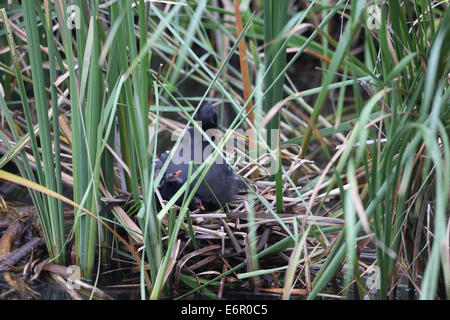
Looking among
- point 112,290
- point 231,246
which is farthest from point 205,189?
point 112,290

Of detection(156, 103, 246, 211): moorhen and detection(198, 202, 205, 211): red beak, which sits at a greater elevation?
detection(156, 103, 246, 211): moorhen

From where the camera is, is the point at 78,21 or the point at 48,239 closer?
the point at 78,21

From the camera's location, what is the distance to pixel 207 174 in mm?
2480

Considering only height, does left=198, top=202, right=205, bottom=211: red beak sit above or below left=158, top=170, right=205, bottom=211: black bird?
below

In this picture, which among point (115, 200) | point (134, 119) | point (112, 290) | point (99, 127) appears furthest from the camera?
point (115, 200)

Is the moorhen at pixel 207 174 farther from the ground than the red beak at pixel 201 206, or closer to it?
farther from the ground

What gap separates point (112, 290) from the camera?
200 centimetres

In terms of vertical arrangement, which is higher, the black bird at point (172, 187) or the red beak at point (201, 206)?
the black bird at point (172, 187)

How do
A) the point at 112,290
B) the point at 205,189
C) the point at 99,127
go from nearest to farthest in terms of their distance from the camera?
the point at 99,127
the point at 112,290
the point at 205,189

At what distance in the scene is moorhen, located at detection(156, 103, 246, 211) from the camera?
2.46 meters

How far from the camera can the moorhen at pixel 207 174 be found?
2.46m

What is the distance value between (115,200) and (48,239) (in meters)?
0.29
